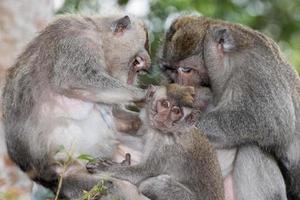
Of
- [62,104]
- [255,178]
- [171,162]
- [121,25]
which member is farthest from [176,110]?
[255,178]

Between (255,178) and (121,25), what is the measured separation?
1614mm

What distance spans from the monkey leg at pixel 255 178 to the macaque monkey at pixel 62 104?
1.08 m

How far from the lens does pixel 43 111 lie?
7.05 meters

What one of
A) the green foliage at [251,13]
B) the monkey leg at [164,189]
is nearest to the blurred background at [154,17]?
the green foliage at [251,13]

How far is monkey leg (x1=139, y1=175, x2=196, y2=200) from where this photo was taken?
6812 mm

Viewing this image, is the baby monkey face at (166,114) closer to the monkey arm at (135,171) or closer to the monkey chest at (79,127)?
the monkey arm at (135,171)

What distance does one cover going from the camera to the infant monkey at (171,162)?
6.87 m

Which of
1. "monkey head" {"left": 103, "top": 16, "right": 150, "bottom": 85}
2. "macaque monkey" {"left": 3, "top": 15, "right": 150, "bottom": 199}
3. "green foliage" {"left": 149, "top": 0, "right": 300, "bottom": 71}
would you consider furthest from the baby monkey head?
"green foliage" {"left": 149, "top": 0, "right": 300, "bottom": 71}

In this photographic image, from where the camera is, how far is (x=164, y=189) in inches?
268

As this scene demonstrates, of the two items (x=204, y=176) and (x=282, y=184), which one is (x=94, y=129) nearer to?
(x=204, y=176)

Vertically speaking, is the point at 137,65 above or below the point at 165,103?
above

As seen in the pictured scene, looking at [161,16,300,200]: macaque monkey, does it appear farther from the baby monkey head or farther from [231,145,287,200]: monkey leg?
the baby monkey head

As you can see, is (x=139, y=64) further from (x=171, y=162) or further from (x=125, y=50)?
(x=171, y=162)

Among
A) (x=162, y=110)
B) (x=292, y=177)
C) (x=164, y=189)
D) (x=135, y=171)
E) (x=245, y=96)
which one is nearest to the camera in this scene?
(x=164, y=189)
